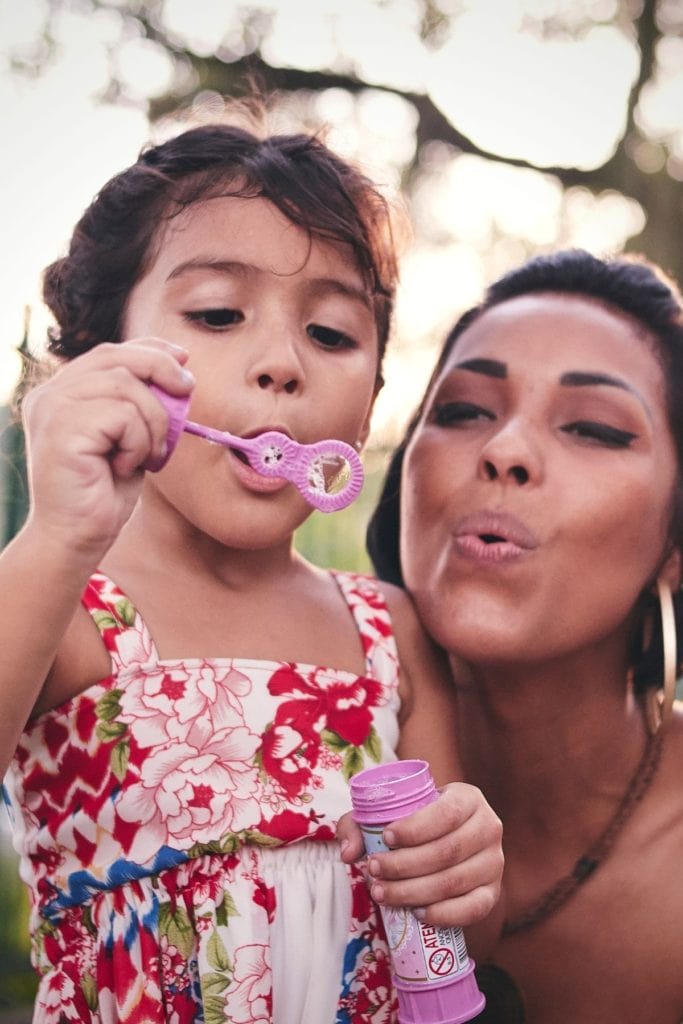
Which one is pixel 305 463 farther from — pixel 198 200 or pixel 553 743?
pixel 553 743

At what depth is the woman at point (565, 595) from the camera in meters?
1.39

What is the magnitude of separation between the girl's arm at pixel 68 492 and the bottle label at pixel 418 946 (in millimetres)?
342

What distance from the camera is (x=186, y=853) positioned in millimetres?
1119

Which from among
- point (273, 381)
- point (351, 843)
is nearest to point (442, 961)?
point (351, 843)

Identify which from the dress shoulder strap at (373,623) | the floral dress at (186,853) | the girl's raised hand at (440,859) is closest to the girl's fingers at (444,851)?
the girl's raised hand at (440,859)

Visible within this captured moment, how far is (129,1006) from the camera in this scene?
110 centimetres

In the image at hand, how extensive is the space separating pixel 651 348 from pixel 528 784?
26.8 inches

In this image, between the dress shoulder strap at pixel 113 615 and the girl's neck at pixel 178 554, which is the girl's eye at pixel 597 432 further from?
the dress shoulder strap at pixel 113 615

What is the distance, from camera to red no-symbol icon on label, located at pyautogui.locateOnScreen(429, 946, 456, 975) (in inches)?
38.4

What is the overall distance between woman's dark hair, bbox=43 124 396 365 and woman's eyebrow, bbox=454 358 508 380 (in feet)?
0.45

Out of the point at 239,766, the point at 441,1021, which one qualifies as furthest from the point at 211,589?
the point at 441,1021

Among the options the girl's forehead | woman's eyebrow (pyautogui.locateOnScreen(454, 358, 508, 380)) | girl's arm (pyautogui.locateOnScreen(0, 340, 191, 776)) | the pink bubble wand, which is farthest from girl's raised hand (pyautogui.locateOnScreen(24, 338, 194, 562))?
woman's eyebrow (pyautogui.locateOnScreen(454, 358, 508, 380))

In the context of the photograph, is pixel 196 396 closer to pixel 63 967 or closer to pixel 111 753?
pixel 111 753

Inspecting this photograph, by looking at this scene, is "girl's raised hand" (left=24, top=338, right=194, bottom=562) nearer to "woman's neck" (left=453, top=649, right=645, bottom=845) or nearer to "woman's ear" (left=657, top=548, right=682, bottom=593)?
"woman's neck" (left=453, top=649, right=645, bottom=845)
